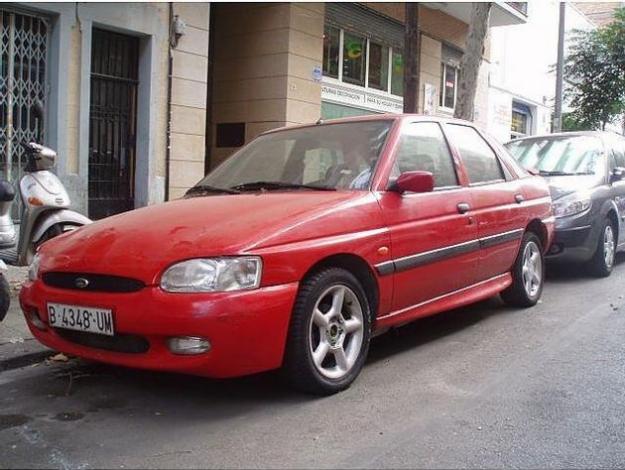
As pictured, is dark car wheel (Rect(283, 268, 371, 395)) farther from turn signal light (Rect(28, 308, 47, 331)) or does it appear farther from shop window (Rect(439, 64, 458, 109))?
shop window (Rect(439, 64, 458, 109))

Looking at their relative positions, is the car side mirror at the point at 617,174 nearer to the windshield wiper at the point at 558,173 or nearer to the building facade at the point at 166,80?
the windshield wiper at the point at 558,173

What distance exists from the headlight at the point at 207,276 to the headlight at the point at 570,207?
510 centimetres

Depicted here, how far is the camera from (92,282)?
3662mm

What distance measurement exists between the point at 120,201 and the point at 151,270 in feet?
22.6

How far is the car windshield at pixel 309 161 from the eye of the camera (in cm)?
458

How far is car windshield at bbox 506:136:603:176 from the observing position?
8289 mm

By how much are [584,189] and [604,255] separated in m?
0.80

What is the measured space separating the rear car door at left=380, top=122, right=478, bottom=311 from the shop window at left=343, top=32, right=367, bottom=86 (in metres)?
9.25

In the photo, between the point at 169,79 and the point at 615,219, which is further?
the point at 169,79

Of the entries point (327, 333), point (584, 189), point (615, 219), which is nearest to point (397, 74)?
point (615, 219)

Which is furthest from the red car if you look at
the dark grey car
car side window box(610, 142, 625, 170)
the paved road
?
car side window box(610, 142, 625, 170)

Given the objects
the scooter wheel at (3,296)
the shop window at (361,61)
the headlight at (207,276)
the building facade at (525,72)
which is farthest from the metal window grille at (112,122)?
the building facade at (525,72)

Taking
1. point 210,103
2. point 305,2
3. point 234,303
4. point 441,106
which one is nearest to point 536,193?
point 234,303

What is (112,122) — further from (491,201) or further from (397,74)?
(397,74)
